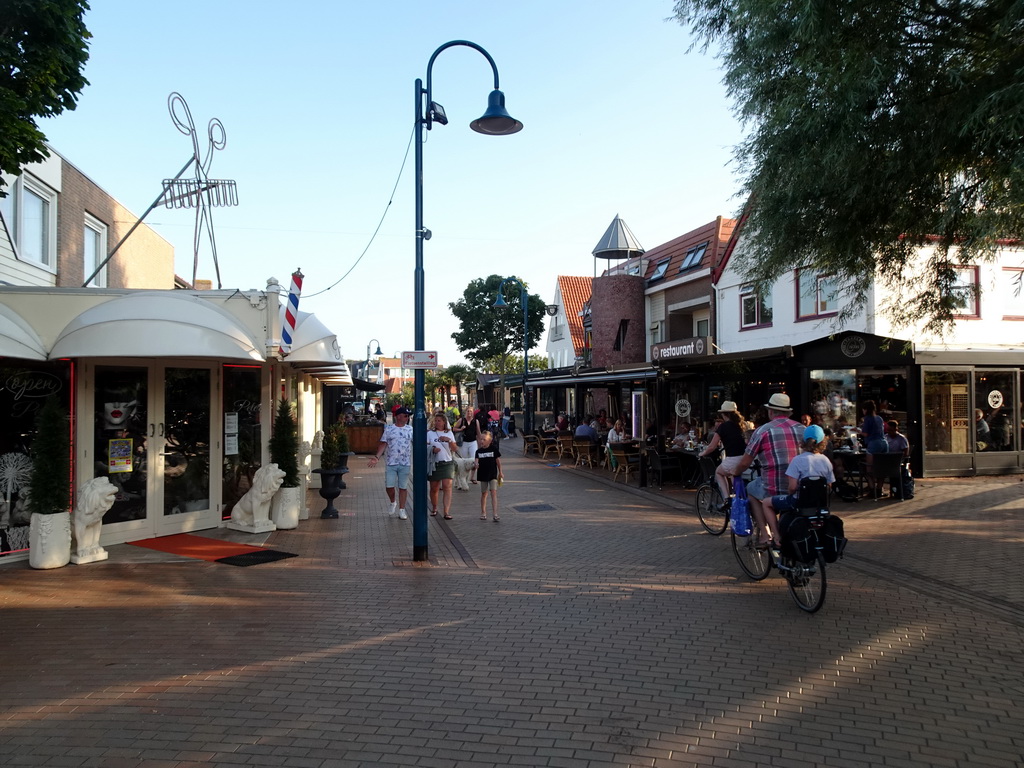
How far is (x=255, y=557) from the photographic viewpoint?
8695 millimetres

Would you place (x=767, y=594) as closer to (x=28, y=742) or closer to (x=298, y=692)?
(x=298, y=692)

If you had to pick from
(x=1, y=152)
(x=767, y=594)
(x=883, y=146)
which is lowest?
(x=767, y=594)

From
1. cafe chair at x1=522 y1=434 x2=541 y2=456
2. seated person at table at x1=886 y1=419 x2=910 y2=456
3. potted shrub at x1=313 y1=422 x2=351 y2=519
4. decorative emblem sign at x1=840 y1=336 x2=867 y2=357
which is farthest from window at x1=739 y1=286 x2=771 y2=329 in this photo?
potted shrub at x1=313 y1=422 x2=351 y2=519

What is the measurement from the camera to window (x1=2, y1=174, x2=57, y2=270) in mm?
10961

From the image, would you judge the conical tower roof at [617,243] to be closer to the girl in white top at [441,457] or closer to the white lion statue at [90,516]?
the girl in white top at [441,457]

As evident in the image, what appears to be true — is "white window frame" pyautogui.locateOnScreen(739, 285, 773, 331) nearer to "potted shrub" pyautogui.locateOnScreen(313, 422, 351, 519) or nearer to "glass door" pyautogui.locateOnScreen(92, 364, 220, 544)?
"potted shrub" pyautogui.locateOnScreen(313, 422, 351, 519)

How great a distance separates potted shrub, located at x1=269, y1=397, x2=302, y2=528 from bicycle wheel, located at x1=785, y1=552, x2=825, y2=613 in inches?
272

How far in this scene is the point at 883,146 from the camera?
752 centimetres

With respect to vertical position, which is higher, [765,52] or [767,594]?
[765,52]

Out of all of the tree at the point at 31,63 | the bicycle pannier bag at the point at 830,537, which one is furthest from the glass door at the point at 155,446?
the bicycle pannier bag at the point at 830,537

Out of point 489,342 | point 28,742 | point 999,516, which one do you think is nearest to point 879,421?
point 999,516

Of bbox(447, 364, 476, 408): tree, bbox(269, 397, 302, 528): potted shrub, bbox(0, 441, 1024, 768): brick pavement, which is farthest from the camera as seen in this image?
bbox(447, 364, 476, 408): tree

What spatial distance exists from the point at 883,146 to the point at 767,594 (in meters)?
4.56

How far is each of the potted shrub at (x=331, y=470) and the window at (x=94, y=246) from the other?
5621mm
